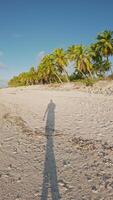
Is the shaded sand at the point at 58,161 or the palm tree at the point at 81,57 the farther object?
the palm tree at the point at 81,57

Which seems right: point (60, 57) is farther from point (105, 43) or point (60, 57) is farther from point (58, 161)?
point (58, 161)

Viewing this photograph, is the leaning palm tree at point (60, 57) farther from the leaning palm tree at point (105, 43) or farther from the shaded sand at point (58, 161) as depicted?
the shaded sand at point (58, 161)

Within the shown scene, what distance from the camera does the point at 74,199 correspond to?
6.31 m

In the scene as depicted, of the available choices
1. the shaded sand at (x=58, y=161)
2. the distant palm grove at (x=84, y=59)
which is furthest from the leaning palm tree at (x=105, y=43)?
the shaded sand at (x=58, y=161)

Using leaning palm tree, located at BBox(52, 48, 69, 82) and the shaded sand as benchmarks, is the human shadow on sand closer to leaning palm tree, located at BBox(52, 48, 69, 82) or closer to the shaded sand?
the shaded sand

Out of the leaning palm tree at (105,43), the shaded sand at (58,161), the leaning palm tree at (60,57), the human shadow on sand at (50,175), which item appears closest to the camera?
the human shadow on sand at (50,175)

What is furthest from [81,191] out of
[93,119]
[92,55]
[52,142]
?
[92,55]

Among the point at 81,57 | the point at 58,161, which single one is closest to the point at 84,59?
the point at 81,57

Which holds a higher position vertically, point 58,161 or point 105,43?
point 105,43

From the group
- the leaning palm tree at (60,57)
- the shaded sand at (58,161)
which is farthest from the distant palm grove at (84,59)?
the shaded sand at (58,161)

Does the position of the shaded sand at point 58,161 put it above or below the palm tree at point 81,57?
below

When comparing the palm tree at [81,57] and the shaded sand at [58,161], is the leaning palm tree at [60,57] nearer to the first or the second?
the palm tree at [81,57]

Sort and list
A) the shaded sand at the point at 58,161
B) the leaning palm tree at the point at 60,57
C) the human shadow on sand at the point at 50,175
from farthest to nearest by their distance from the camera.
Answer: the leaning palm tree at the point at 60,57, the shaded sand at the point at 58,161, the human shadow on sand at the point at 50,175

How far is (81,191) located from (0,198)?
2.00 m
